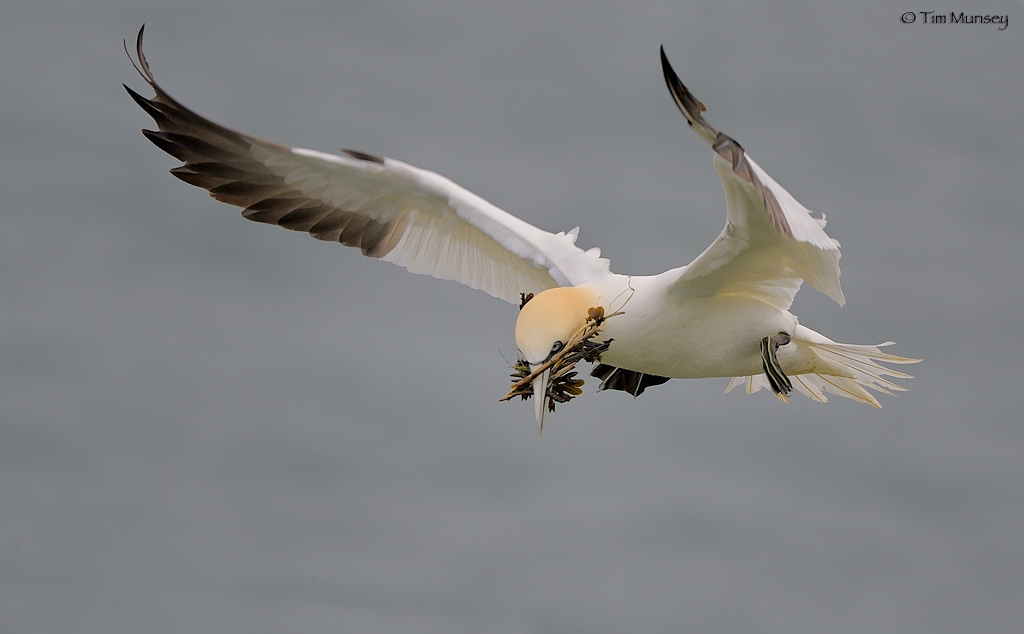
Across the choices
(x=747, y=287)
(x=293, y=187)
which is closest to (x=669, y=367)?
(x=747, y=287)

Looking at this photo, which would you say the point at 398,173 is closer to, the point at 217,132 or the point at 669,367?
the point at 217,132

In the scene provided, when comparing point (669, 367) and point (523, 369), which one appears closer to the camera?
point (523, 369)

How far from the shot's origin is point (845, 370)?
6094 mm

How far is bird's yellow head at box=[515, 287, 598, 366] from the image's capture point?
507cm

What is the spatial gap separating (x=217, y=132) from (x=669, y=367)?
8.57 ft

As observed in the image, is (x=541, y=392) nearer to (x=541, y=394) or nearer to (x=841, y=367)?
(x=541, y=394)

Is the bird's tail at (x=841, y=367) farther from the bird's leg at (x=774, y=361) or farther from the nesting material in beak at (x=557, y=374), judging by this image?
the nesting material in beak at (x=557, y=374)

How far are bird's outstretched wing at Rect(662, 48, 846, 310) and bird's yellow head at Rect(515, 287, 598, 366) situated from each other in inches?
21.4

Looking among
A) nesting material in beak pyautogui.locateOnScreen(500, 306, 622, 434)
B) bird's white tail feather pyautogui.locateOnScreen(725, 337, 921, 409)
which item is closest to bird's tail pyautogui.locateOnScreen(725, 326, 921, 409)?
bird's white tail feather pyautogui.locateOnScreen(725, 337, 921, 409)

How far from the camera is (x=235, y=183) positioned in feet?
20.5

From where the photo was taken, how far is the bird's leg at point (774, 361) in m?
5.73

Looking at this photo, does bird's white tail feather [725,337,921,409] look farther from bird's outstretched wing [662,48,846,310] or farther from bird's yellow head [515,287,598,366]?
bird's yellow head [515,287,598,366]

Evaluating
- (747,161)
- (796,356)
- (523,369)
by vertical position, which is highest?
(747,161)

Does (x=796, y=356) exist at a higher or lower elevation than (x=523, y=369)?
higher
